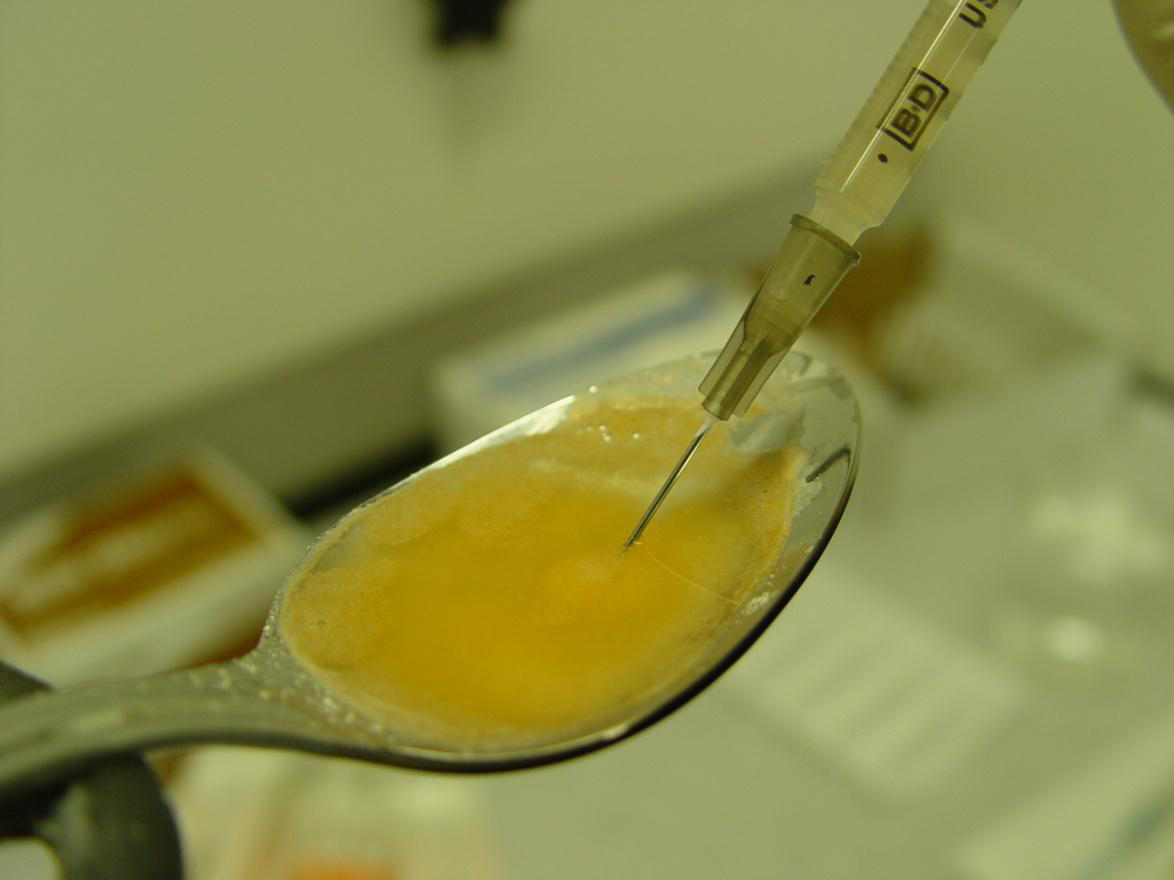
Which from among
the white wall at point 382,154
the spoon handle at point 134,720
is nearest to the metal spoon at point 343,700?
the spoon handle at point 134,720

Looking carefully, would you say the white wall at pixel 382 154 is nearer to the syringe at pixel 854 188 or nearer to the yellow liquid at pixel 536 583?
the syringe at pixel 854 188

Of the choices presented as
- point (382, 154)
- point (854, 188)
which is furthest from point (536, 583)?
point (382, 154)

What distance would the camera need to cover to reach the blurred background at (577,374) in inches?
22.7

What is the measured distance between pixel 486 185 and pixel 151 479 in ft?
1.02

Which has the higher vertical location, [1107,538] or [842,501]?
[842,501]

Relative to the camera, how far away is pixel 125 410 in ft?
2.20

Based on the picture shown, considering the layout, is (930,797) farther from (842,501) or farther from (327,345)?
(327,345)

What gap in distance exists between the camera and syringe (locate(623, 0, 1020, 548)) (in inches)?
12.6

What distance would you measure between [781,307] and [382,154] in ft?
1.41

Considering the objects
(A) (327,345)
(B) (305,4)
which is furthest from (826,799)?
(B) (305,4)

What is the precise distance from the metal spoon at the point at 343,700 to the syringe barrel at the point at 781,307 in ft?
0.09

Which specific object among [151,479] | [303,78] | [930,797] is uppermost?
[303,78]

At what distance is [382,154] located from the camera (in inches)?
26.5

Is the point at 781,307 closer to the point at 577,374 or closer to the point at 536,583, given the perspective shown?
the point at 536,583
